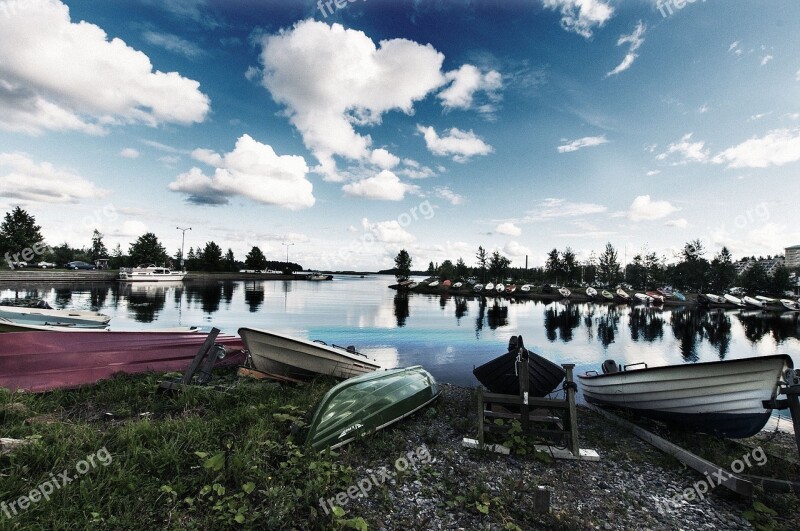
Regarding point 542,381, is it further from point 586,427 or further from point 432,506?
point 432,506

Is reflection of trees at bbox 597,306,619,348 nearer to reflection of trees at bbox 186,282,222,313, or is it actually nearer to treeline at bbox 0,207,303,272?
reflection of trees at bbox 186,282,222,313

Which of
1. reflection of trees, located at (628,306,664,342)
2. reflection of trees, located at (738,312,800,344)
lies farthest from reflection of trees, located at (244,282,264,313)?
reflection of trees, located at (738,312,800,344)

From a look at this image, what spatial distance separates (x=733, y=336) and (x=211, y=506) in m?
35.0

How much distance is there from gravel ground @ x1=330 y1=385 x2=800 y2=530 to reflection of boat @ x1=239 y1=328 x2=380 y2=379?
9.48ft

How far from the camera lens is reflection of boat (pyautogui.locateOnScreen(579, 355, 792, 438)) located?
604 centimetres

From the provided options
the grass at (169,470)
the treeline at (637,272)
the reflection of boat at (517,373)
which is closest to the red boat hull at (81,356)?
the grass at (169,470)

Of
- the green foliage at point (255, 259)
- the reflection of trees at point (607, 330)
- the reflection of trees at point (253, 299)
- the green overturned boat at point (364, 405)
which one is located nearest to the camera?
the green overturned boat at point (364, 405)

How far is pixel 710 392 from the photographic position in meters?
6.71

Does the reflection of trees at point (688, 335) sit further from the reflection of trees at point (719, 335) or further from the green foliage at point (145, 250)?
the green foliage at point (145, 250)

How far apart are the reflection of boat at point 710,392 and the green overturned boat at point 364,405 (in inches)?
193

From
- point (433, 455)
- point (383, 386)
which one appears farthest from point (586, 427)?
point (383, 386)

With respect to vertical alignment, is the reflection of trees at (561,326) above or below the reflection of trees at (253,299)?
below

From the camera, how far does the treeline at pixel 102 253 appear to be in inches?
2176

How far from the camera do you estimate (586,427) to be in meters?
7.91
